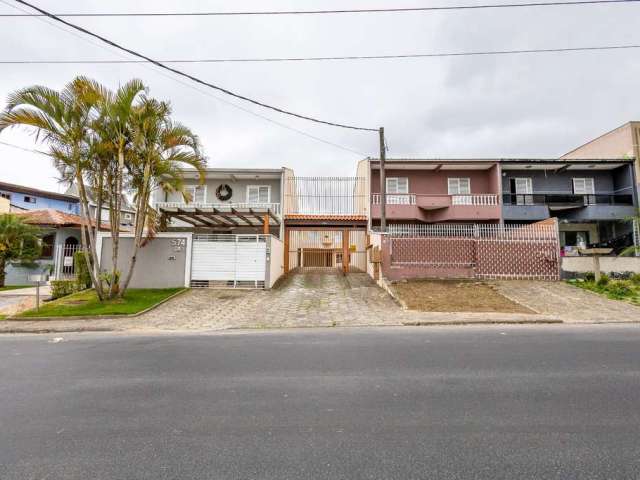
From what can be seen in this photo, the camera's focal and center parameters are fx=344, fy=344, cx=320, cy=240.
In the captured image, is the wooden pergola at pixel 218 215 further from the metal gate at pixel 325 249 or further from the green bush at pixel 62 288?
the green bush at pixel 62 288

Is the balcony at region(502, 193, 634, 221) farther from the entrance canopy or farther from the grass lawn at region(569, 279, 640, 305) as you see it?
the entrance canopy

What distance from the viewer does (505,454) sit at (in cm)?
253

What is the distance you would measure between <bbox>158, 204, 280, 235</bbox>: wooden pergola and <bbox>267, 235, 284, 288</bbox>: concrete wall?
26.5 inches

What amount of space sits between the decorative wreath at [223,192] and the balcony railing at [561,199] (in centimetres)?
1711

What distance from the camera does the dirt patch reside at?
33.2ft

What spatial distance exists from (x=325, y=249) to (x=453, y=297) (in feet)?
50.2

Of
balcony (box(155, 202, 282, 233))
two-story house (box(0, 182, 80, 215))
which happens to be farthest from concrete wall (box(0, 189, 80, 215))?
balcony (box(155, 202, 282, 233))

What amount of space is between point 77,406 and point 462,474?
12.0ft

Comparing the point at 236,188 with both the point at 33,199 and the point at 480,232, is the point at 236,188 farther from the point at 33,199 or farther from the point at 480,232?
the point at 33,199

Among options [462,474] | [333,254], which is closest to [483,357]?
[462,474]

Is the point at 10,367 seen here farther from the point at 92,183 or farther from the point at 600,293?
the point at 600,293

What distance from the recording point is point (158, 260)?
14250 millimetres

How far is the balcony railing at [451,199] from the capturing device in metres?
20.3

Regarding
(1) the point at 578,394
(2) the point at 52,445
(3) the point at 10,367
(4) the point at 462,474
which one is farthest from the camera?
(3) the point at 10,367
